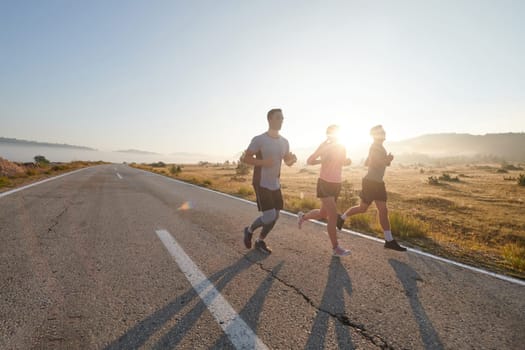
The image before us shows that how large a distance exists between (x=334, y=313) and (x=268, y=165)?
78.8 inches

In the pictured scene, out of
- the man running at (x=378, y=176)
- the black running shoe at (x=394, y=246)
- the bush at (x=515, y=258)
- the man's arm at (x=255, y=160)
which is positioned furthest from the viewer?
the man running at (x=378, y=176)

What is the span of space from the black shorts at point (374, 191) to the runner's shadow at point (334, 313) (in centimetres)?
172

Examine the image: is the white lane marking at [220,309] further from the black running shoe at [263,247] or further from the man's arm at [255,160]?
the man's arm at [255,160]

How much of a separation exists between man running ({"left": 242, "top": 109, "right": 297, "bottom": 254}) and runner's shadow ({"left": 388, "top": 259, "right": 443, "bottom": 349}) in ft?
5.94

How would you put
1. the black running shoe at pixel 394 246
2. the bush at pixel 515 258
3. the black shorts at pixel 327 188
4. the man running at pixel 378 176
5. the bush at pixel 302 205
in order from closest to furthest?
the bush at pixel 515 258
the black shorts at pixel 327 188
the black running shoe at pixel 394 246
the man running at pixel 378 176
the bush at pixel 302 205

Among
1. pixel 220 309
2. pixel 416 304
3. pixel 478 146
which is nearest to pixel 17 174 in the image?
pixel 220 309

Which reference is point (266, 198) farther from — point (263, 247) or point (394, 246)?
point (394, 246)

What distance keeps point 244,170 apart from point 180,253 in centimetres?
3046

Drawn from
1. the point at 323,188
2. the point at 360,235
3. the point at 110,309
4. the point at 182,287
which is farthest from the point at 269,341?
the point at 360,235

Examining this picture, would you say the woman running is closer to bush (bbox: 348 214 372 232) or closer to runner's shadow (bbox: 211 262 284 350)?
runner's shadow (bbox: 211 262 284 350)

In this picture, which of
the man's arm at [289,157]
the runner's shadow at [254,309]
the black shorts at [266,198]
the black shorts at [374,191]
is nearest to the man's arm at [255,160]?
the black shorts at [266,198]

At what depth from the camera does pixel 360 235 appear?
501cm

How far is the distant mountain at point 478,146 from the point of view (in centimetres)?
10412

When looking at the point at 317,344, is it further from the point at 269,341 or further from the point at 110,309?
the point at 110,309
